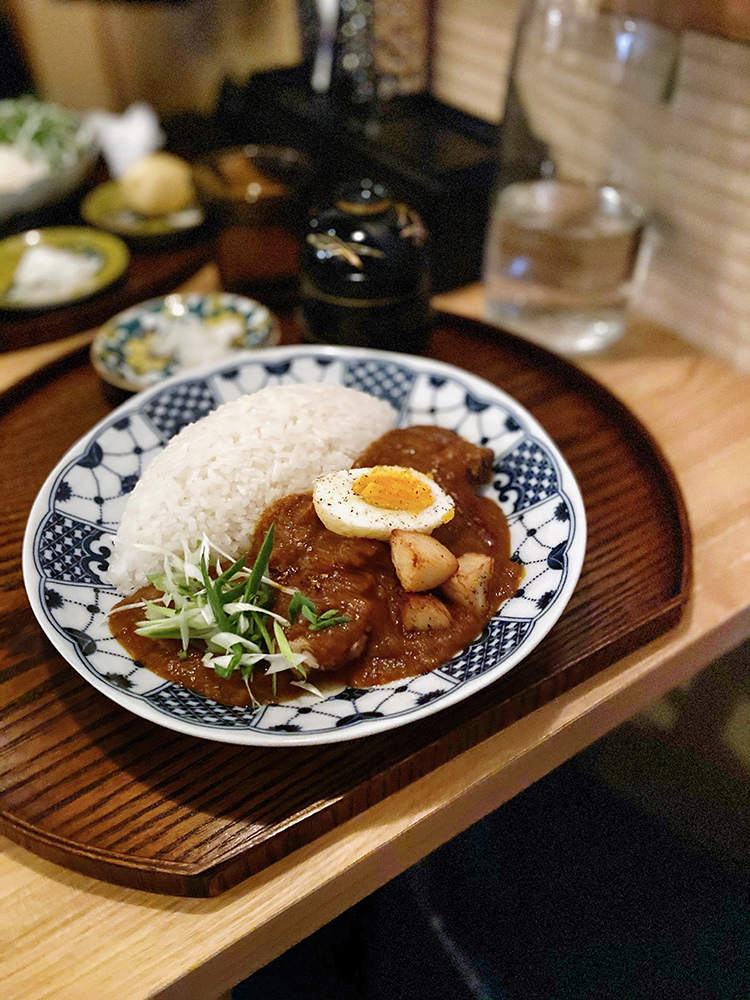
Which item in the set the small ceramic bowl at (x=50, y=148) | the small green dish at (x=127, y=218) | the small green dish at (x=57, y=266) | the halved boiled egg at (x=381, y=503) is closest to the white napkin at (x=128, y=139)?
the small ceramic bowl at (x=50, y=148)

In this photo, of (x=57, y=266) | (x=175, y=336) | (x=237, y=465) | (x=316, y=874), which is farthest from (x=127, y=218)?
(x=316, y=874)

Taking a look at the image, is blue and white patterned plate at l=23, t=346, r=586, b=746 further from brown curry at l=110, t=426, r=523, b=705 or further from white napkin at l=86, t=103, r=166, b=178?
white napkin at l=86, t=103, r=166, b=178

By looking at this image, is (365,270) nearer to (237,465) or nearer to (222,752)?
(237,465)

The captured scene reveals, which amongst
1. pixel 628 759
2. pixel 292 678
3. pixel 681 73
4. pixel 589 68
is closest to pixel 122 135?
pixel 589 68

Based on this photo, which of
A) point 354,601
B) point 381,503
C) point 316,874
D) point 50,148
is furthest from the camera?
point 50,148

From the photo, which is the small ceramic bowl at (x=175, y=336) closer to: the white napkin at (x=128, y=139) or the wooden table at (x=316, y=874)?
the wooden table at (x=316, y=874)

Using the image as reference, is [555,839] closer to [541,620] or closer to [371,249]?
[541,620]
